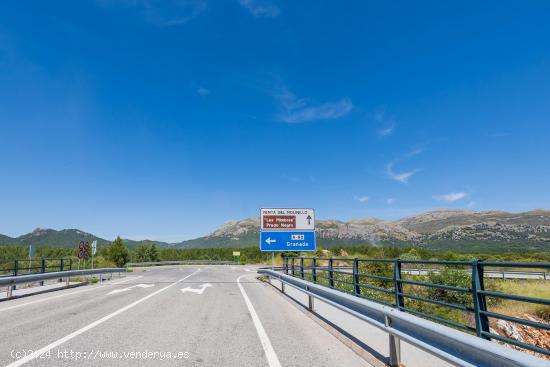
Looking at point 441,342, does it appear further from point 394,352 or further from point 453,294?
point 453,294

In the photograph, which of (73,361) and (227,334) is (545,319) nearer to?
(227,334)

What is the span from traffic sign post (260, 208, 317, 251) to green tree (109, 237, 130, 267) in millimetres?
63169

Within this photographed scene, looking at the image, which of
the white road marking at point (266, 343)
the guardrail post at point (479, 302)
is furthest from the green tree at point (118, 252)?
the guardrail post at point (479, 302)

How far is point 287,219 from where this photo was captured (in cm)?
2400

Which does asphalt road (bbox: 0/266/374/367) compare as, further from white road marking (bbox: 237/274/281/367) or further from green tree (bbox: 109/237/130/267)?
green tree (bbox: 109/237/130/267)

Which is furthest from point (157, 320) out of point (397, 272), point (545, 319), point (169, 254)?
point (169, 254)

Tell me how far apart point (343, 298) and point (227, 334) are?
2.51 meters

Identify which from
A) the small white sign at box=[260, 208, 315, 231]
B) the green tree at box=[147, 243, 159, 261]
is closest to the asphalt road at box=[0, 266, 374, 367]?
the small white sign at box=[260, 208, 315, 231]

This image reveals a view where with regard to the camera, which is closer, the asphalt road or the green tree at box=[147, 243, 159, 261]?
the asphalt road

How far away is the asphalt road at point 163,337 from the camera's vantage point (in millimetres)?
5566

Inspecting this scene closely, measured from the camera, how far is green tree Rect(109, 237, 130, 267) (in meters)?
78.0

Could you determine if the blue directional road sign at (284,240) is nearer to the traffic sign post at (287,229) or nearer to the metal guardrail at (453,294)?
the traffic sign post at (287,229)

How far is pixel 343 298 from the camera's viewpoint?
25.9ft

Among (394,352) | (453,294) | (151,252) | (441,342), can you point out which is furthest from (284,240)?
(151,252)
